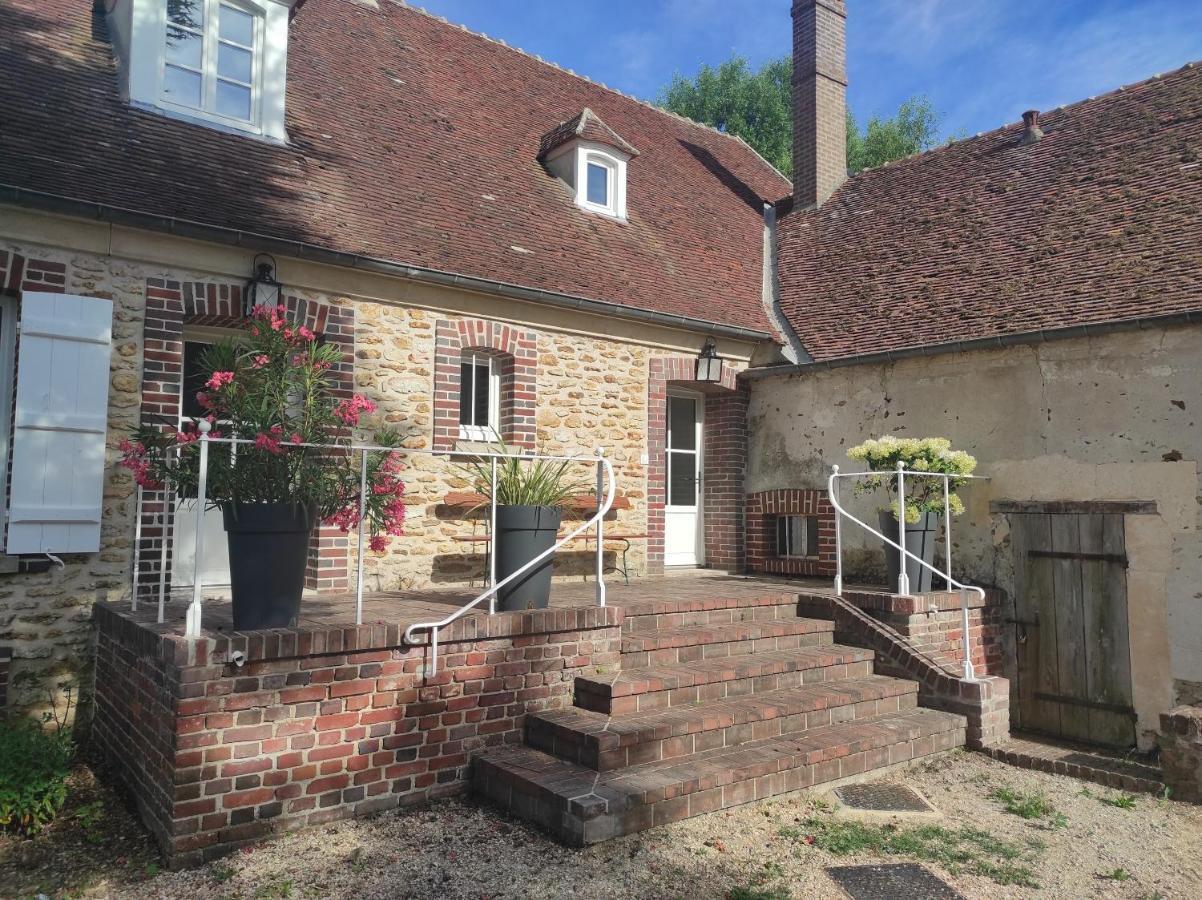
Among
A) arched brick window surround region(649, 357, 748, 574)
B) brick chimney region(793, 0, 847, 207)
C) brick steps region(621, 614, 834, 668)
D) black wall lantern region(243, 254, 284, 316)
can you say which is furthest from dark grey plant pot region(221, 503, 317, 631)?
brick chimney region(793, 0, 847, 207)

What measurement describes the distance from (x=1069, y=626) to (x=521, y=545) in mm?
5246

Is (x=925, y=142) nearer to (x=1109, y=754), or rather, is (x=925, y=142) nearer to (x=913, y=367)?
(x=913, y=367)

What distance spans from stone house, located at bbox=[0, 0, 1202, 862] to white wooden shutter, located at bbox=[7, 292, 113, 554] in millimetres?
23

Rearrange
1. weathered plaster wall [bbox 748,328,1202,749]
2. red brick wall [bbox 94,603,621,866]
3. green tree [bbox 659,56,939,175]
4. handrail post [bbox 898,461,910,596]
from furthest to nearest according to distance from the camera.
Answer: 1. green tree [bbox 659,56,939,175]
2. handrail post [bbox 898,461,910,596]
3. weathered plaster wall [bbox 748,328,1202,749]
4. red brick wall [bbox 94,603,621,866]

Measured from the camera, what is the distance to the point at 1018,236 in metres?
9.38

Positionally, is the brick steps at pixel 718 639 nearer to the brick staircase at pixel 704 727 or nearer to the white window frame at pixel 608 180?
the brick staircase at pixel 704 727

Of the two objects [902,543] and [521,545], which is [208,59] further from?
[902,543]

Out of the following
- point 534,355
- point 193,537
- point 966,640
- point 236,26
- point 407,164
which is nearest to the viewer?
point 966,640

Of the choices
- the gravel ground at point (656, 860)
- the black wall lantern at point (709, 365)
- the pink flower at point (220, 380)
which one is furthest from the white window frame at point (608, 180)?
the gravel ground at point (656, 860)

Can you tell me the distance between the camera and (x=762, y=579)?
9469mm

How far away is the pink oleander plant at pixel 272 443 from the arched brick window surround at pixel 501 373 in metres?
2.81

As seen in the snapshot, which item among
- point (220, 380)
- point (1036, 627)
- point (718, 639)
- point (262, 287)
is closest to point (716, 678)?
point (718, 639)

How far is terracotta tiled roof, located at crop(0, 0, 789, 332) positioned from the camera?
6.88 metres

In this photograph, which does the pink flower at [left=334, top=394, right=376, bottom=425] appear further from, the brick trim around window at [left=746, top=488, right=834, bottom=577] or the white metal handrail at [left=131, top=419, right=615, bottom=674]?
the brick trim around window at [left=746, top=488, right=834, bottom=577]
